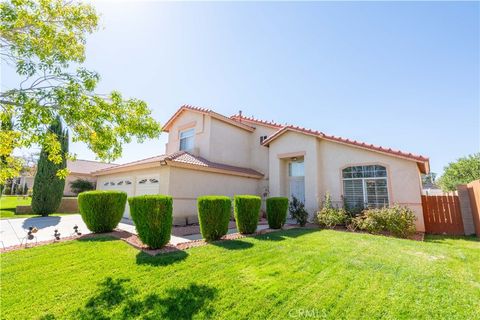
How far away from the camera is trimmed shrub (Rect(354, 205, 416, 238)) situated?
10.6 meters

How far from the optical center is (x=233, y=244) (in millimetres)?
8016

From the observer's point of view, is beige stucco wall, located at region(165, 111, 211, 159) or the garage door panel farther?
beige stucco wall, located at region(165, 111, 211, 159)

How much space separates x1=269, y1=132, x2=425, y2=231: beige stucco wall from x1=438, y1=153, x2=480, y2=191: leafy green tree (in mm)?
36807

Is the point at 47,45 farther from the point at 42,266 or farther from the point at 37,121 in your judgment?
the point at 42,266

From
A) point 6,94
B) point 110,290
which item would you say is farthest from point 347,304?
point 6,94

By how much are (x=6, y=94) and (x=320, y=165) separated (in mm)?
14605

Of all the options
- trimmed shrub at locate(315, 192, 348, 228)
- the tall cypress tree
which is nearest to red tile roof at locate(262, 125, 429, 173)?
trimmed shrub at locate(315, 192, 348, 228)

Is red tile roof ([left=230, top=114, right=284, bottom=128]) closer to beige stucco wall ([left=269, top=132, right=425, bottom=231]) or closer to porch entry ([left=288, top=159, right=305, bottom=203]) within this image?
beige stucco wall ([left=269, top=132, right=425, bottom=231])

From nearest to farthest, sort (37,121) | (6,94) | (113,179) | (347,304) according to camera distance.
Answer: (347,304) → (37,121) → (6,94) → (113,179)

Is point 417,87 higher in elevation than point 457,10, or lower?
lower

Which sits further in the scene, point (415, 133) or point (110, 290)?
point (415, 133)

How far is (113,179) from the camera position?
1878 cm

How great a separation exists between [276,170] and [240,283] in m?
12.1

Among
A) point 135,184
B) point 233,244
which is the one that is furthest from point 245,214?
point 135,184
